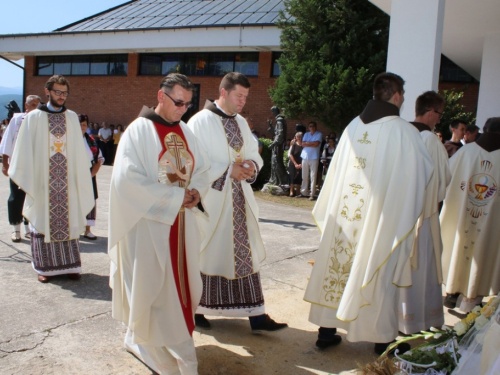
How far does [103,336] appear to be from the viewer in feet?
13.4

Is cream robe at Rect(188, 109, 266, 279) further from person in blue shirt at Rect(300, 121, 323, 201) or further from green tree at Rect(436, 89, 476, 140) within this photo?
green tree at Rect(436, 89, 476, 140)

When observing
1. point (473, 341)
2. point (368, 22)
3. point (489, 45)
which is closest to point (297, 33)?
point (368, 22)

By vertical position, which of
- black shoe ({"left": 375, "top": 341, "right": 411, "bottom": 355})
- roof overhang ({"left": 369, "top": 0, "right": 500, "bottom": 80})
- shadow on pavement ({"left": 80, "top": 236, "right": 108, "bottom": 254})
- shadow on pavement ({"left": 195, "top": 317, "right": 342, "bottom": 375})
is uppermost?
roof overhang ({"left": 369, "top": 0, "right": 500, "bottom": 80})

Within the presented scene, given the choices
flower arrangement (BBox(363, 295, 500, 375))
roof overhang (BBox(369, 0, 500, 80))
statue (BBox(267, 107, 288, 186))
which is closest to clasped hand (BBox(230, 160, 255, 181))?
flower arrangement (BBox(363, 295, 500, 375))

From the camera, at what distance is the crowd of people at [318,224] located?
341cm

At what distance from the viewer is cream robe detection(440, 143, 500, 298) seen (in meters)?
5.11

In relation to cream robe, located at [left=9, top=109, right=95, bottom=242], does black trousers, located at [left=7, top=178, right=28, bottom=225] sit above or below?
below

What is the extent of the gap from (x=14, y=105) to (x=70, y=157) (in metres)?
19.9

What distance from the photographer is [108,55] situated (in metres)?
24.0

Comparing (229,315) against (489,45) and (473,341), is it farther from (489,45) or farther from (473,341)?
(489,45)

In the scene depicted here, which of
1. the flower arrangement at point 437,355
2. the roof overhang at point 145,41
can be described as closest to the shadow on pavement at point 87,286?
the flower arrangement at point 437,355

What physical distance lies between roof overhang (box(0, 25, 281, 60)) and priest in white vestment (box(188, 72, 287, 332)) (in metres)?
15.3

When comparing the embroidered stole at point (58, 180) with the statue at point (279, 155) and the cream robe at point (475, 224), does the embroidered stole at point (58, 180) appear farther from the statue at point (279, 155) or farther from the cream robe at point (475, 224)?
the statue at point (279, 155)

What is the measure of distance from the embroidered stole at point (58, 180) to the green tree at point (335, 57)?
970cm
